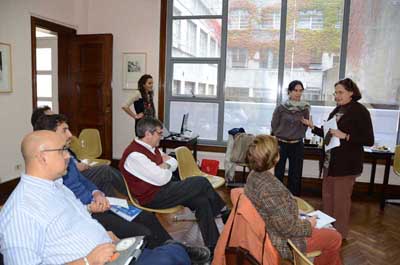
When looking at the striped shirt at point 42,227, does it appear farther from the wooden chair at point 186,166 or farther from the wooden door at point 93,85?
the wooden door at point 93,85

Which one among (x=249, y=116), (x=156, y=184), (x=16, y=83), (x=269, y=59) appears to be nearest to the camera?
(x=156, y=184)

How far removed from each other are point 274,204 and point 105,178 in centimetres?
142

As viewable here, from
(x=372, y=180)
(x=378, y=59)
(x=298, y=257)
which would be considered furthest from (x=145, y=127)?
(x=378, y=59)

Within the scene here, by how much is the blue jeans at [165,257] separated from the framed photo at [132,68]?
4076 mm

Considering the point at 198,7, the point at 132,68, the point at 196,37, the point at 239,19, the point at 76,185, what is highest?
the point at 198,7

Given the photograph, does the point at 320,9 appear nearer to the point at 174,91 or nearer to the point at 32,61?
the point at 174,91

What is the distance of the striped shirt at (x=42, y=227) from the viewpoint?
1184 millimetres

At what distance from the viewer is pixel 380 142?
4727 millimetres

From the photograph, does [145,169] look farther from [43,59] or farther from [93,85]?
[43,59]

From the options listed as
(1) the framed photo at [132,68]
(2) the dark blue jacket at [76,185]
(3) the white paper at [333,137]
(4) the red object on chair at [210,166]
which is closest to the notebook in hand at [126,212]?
(2) the dark blue jacket at [76,185]

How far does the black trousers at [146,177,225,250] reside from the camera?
2.52m

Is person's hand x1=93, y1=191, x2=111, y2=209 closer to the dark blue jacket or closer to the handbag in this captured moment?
the dark blue jacket

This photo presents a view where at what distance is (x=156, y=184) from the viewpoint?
2521 mm

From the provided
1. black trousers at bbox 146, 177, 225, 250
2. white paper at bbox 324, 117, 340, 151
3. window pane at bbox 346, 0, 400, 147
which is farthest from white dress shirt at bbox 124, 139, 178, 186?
window pane at bbox 346, 0, 400, 147
